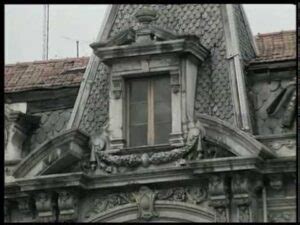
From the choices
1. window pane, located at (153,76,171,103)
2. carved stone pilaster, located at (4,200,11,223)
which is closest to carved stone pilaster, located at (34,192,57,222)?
carved stone pilaster, located at (4,200,11,223)

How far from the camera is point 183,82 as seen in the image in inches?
875

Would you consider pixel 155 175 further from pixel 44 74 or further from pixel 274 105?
pixel 44 74

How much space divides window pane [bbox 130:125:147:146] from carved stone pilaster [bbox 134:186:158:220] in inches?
37.6

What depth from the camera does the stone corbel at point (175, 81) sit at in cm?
2222

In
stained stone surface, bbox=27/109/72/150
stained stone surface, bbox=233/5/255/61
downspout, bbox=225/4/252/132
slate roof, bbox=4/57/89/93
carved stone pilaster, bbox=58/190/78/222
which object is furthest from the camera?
slate roof, bbox=4/57/89/93

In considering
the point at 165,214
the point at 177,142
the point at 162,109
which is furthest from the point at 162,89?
the point at 165,214

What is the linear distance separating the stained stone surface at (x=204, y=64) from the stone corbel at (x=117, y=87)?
1.44 feet

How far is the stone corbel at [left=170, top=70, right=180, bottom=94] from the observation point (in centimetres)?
2222

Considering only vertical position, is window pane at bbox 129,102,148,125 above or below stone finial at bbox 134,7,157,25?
below

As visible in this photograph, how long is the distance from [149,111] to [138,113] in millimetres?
239

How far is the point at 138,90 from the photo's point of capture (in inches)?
893

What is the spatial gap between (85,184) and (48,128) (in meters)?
2.15

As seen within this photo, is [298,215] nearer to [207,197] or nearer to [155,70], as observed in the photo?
[207,197]

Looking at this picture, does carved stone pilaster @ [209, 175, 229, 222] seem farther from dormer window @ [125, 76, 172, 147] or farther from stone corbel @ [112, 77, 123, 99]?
stone corbel @ [112, 77, 123, 99]
